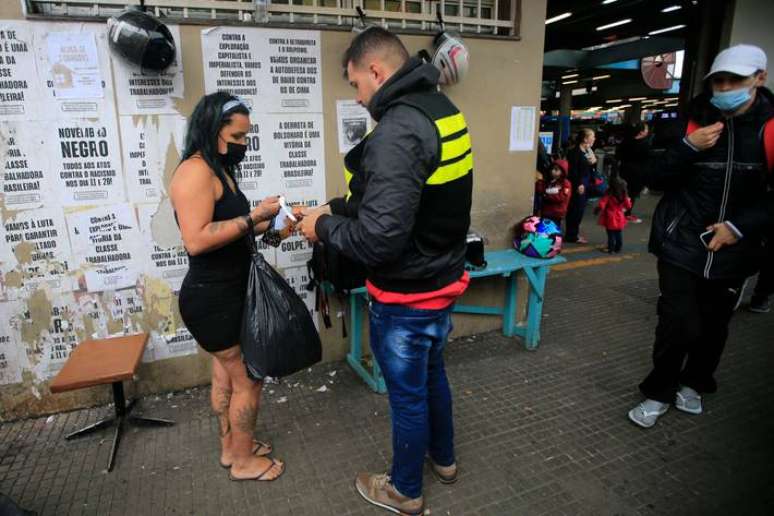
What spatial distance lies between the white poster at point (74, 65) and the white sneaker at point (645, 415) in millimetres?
3810

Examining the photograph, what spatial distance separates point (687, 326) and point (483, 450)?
1.41m

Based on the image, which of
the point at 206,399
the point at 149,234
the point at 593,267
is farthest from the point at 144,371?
the point at 593,267

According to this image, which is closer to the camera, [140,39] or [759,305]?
[140,39]

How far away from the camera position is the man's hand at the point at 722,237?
8.80 ft

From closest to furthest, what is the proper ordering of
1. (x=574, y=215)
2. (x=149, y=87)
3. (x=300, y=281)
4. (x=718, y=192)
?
(x=718, y=192), (x=149, y=87), (x=300, y=281), (x=574, y=215)

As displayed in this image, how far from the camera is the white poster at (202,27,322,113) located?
3041 millimetres

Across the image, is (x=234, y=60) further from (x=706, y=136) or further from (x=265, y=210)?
(x=706, y=136)

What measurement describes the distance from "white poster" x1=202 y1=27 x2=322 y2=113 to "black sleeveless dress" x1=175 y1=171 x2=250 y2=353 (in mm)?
1166

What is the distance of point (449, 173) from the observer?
1.90 metres

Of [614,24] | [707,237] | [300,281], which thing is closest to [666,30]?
[614,24]

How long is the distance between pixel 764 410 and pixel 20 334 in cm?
482

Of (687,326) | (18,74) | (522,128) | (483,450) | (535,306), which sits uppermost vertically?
(18,74)

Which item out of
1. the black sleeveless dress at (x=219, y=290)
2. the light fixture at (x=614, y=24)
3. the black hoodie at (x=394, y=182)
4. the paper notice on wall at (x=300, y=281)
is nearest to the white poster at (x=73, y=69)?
the black sleeveless dress at (x=219, y=290)

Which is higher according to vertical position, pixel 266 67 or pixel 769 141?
pixel 266 67
